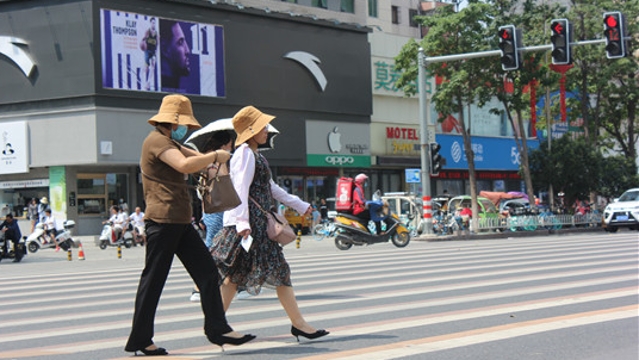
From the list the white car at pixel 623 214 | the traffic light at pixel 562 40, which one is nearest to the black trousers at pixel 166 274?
the traffic light at pixel 562 40

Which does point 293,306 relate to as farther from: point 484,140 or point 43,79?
point 484,140

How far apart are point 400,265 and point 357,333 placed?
803 centimetres

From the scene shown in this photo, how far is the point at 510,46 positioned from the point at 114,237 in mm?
15601

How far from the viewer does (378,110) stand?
163 ft

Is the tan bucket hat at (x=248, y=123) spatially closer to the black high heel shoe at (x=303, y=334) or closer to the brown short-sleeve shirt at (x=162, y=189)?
the brown short-sleeve shirt at (x=162, y=189)

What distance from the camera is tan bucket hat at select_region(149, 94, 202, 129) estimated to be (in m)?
6.58

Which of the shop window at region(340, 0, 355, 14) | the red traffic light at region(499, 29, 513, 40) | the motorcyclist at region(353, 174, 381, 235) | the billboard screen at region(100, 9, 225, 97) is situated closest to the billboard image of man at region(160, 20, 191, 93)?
the billboard screen at region(100, 9, 225, 97)

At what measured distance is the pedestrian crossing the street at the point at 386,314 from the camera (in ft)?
22.5

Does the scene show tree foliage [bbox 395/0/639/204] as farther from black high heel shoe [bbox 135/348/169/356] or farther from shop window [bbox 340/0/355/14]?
black high heel shoe [bbox 135/348/169/356]

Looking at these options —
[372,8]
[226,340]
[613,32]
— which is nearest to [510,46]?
[613,32]

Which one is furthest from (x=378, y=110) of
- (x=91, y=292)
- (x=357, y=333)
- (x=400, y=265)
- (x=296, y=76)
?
(x=357, y=333)

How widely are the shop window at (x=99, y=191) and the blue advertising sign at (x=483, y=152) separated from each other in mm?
20492

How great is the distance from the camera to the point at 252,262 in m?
7.11

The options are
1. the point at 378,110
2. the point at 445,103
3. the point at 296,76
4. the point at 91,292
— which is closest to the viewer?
the point at 91,292
